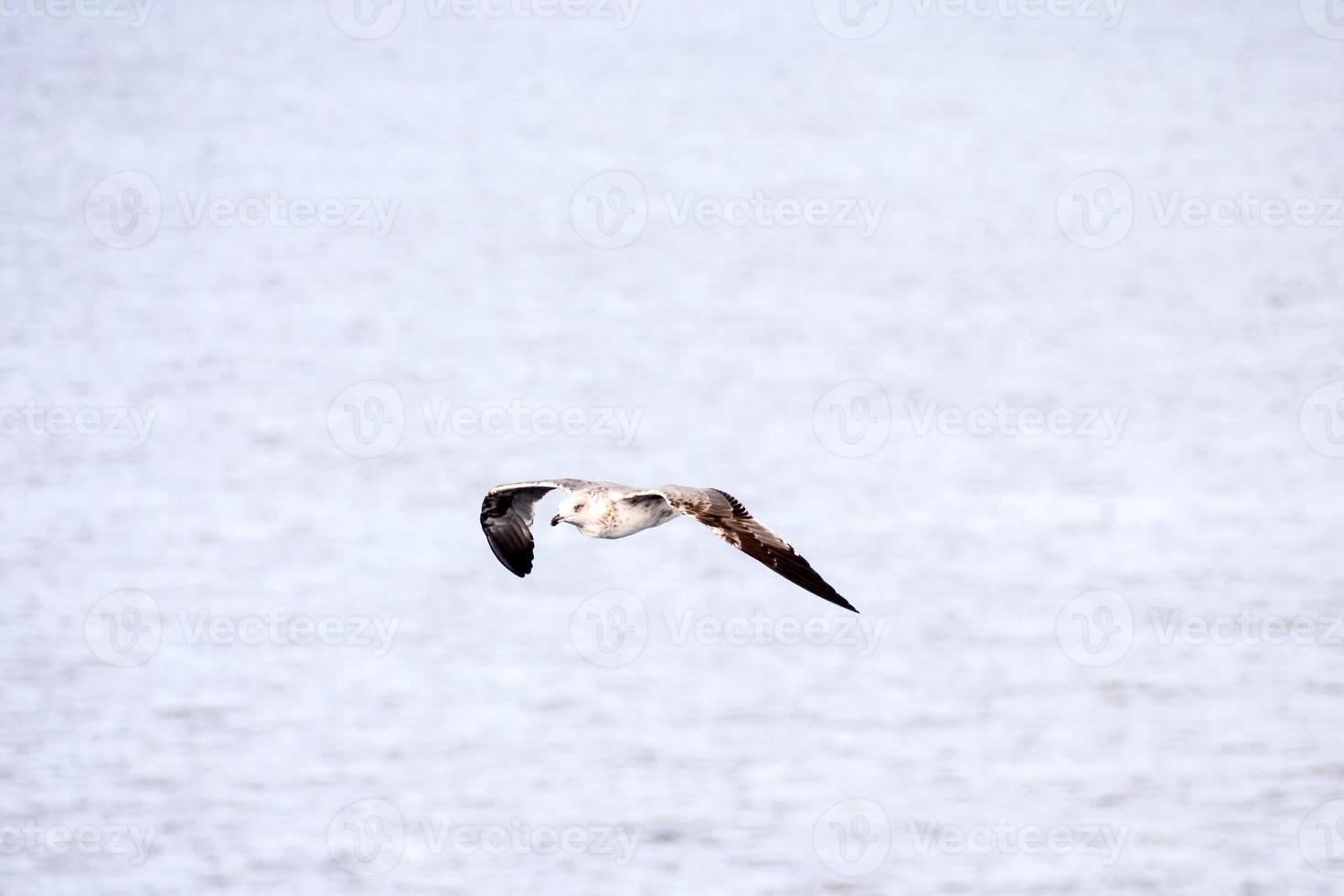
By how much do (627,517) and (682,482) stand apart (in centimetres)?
1387

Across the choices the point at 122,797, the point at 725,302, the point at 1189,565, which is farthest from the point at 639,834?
the point at 725,302

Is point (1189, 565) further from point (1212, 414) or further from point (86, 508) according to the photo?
point (86, 508)

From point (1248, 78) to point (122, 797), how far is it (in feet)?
169

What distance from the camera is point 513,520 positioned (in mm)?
17750

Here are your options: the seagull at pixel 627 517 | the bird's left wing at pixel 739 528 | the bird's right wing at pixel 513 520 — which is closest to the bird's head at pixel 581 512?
the seagull at pixel 627 517

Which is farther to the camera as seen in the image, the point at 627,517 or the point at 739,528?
the point at 627,517

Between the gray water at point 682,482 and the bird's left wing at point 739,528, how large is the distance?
619 centimetres

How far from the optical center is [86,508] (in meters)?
32.2

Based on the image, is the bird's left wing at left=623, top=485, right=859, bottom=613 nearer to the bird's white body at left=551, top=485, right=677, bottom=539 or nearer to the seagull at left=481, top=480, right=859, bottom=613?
the seagull at left=481, top=480, right=859, bottom=613

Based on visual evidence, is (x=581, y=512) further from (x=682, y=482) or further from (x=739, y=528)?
(x=682, y=482)

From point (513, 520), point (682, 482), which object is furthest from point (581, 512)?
point (682, 482)

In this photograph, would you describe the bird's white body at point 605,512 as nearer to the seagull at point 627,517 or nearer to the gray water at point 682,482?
the seagull at point 627,517

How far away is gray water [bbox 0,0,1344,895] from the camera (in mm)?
22391

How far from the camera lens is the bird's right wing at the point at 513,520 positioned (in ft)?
57.2
